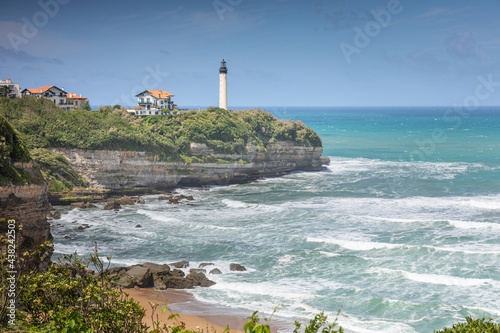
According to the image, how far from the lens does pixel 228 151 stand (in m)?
71.8

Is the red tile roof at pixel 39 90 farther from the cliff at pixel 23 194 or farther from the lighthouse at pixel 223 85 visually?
the cliff at pixel 23 194

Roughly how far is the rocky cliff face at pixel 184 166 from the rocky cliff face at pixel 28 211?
1278 inches

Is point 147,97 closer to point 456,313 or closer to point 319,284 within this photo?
point 319,284

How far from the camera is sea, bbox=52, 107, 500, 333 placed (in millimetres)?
26797

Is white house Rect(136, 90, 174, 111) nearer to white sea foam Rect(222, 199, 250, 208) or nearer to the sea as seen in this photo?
the sea

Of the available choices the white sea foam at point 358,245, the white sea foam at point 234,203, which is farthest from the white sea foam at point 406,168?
the white sea foam at point 358,245

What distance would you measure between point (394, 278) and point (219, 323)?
41.0ft

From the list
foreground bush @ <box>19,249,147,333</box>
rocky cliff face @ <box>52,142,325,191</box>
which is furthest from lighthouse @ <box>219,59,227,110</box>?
foreground bush @ <box>19,249,147,333</box>

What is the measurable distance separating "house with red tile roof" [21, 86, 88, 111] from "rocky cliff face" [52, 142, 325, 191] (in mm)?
21389

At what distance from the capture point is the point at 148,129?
6894 centimetres

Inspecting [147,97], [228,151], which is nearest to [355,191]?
[228,151]

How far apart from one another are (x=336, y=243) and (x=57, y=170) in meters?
34.7

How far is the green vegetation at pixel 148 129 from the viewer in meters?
59.3

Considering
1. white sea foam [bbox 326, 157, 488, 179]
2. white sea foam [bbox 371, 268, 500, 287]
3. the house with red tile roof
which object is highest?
the house with red tile roof
